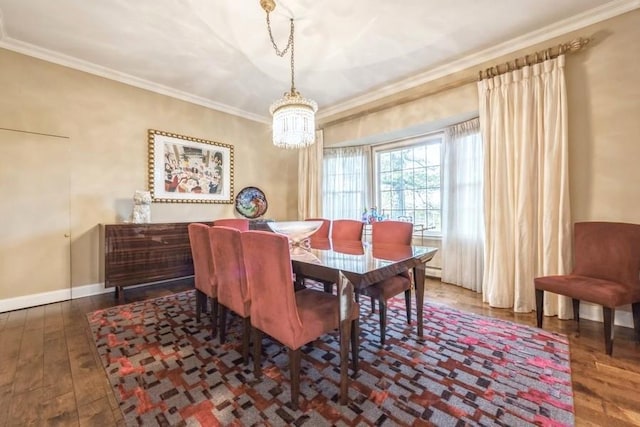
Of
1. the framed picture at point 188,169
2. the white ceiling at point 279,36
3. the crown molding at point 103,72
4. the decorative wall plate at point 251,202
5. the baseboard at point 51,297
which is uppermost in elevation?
the white ceiling at point 279,36

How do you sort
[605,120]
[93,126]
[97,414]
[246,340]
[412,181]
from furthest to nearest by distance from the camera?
[412,181] → [93,126] → [605,120] → [246,340] → [97,414]

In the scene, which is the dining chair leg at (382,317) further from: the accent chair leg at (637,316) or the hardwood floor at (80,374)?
the accent chair leg at (637,316)

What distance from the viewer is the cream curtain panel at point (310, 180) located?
4.74 m

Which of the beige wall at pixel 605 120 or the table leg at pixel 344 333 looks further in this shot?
the beige wall at pixel 605 120

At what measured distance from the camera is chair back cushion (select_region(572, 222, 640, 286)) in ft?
6.74

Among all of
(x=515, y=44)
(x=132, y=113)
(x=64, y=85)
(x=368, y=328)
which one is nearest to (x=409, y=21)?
(x=515, y=44)

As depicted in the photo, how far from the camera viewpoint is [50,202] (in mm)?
2895

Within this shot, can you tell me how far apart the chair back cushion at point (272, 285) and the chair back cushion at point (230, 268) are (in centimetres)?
18

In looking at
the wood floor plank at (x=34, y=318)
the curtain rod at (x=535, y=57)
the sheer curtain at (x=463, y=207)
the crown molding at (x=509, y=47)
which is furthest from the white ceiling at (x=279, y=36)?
the wood floor plank at (x=34, y=318)

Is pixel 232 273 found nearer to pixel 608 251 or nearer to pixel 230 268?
pixel 230 268

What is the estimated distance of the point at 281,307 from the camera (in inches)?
54.1

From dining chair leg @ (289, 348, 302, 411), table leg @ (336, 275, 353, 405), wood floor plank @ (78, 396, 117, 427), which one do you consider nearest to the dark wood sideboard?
wood floor plank @ (78, 396, 117, 427)

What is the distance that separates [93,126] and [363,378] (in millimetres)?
3962

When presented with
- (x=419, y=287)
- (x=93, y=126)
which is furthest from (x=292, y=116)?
(x=93, y=126)
